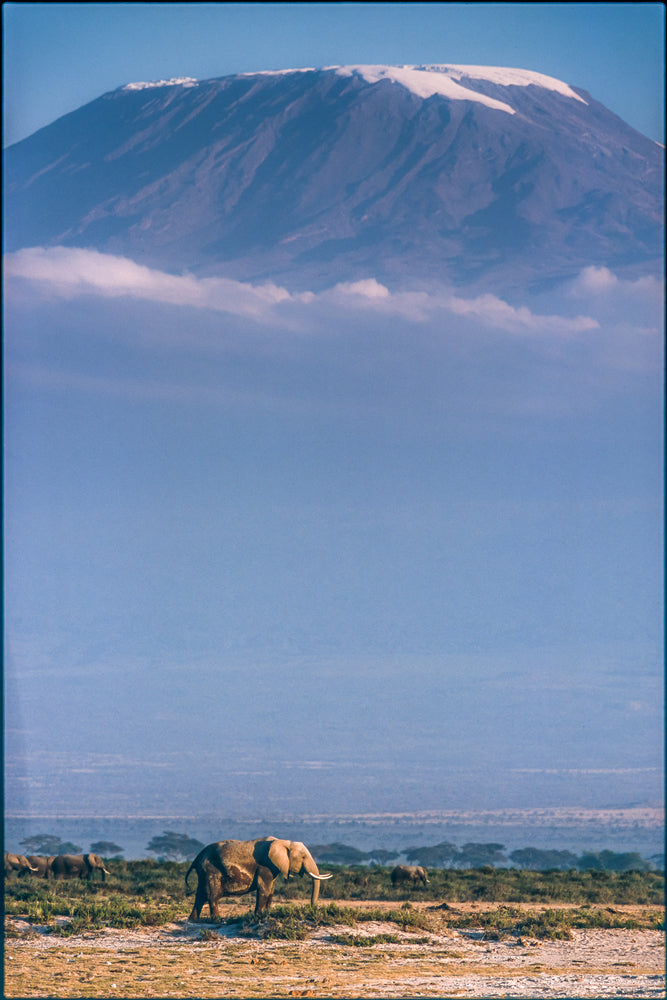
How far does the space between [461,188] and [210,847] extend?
112ft

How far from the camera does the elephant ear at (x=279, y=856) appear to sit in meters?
16.0

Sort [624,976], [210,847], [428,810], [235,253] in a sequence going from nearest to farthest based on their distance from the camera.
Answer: [624,976], [210,847], [428,810], [235,253]

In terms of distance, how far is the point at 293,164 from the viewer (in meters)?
44.5

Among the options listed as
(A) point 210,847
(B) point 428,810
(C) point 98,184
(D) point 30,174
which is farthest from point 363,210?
(A) point 210,847

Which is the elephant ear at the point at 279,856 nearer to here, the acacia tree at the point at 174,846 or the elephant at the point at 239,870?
the elephant at the point at 239,870

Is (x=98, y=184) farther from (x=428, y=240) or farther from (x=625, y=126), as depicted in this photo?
(x=625, y=126)

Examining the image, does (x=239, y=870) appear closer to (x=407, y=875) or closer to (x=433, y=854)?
(x=407, y=875)

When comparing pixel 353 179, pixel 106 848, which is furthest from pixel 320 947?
pixel 353 179

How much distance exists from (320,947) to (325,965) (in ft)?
2.61

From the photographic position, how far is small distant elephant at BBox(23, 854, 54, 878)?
70.3 ft

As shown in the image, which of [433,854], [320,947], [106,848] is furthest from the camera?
[106,848]

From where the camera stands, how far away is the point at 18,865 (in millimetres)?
21500

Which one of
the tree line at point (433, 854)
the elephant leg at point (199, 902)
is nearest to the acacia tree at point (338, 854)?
the tree line at point (433, 854)

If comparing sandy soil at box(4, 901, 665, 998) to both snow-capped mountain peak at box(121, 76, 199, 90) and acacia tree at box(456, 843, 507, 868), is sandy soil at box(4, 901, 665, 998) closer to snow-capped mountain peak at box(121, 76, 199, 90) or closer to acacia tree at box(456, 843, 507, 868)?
acacia tree at box(456, 843, 507, 868)
